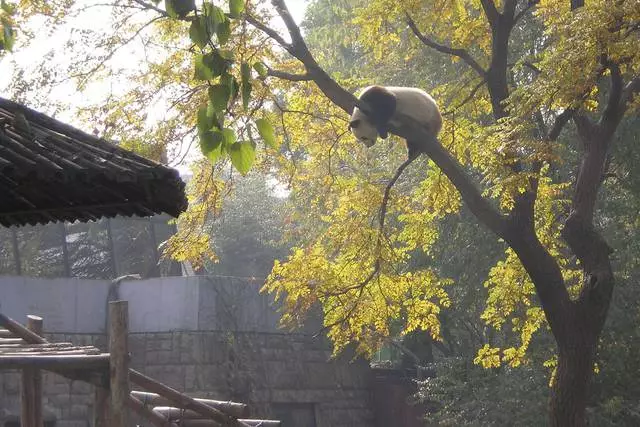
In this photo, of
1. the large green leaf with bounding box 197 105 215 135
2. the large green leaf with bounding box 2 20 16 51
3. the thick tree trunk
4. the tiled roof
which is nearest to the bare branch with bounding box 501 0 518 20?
the thick tree trunk

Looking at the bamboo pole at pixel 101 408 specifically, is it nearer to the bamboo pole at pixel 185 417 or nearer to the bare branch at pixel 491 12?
the bamboo pole at pixel 185 417

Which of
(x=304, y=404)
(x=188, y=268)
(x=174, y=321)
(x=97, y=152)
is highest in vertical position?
(x=188, y=268)

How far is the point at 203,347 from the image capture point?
51.9 feet

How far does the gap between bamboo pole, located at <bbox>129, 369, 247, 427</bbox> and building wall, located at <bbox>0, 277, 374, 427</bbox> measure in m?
6.13

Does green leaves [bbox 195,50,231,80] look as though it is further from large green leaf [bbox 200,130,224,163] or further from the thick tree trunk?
the thick tree trunk

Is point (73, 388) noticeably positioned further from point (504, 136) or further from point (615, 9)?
point (615, 9)

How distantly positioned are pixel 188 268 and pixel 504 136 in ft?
35.7

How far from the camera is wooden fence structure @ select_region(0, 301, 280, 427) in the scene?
20.6ft

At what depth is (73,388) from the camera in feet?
47.3

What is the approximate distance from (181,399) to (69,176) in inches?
202

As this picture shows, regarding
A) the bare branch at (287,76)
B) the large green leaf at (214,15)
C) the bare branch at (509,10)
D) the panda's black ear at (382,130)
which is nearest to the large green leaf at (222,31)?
the large green leaf at (214,15)

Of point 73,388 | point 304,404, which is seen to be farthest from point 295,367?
point 73,388

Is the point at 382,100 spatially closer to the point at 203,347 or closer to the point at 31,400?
the point at 31,400

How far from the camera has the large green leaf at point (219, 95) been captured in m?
3.01
